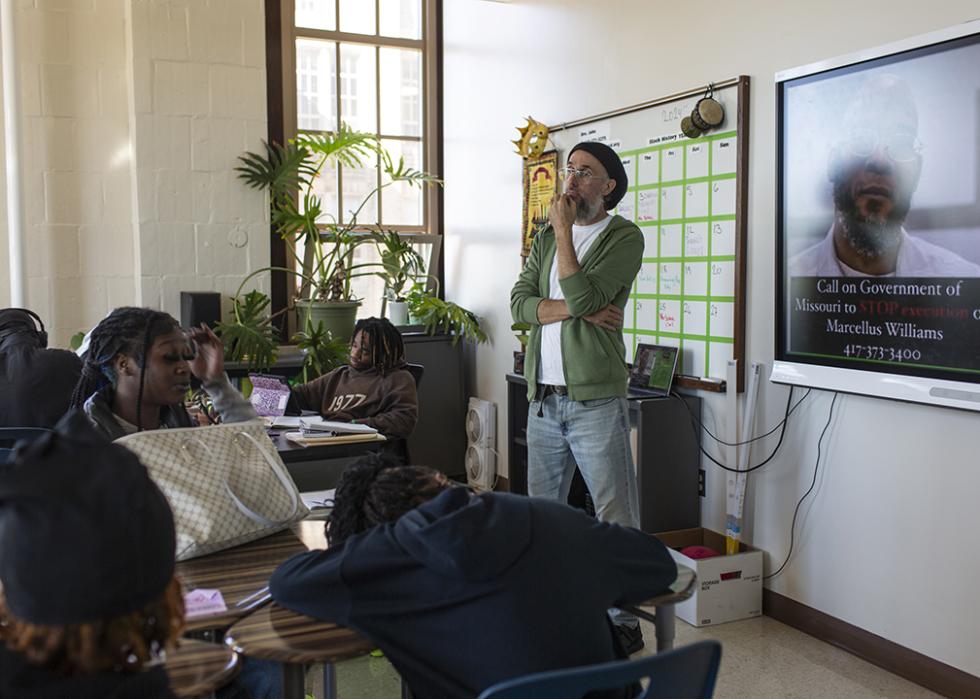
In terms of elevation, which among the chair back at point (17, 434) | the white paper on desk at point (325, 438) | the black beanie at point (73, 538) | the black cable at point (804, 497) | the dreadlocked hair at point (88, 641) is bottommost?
the black cable at point (804, 497)

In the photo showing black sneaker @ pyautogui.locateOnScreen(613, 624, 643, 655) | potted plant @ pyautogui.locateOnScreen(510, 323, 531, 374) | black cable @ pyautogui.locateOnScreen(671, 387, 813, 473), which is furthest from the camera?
potted plant @ pyautogui.locateOnScreen(510, 323, 531, 374)

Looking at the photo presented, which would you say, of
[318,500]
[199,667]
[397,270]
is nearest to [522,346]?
[397,270]

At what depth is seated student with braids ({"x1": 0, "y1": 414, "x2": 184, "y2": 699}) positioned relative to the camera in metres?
1.01

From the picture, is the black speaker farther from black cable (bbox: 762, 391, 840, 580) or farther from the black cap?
black cable (bbox: 762, 391, 840, 580)

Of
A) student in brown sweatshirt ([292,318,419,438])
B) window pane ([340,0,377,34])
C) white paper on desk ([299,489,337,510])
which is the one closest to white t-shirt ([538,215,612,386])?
student in brown sweatshirt ([292,318,419,438])

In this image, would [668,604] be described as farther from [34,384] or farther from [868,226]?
[34,384]

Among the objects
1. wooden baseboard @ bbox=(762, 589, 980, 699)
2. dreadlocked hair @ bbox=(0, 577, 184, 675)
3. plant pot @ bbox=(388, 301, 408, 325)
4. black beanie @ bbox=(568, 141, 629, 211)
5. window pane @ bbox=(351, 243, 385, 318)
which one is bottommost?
wooden baseboard @ bbox=(762, 589, 980, 699)

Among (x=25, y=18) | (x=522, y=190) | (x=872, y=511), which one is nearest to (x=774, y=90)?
(x=872, y=511)

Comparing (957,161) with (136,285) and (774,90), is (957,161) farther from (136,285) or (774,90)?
(136,285)

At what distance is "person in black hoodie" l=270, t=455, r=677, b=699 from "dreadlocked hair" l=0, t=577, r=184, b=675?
18.0 inches

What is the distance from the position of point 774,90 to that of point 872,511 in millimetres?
1506

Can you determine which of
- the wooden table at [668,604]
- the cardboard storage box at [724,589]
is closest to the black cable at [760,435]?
the cardboard storage box at [724,589]

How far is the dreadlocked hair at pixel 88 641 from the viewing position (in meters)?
1.02

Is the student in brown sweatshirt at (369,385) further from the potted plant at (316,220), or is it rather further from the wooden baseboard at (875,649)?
the wooden baseboard at (875,649)
